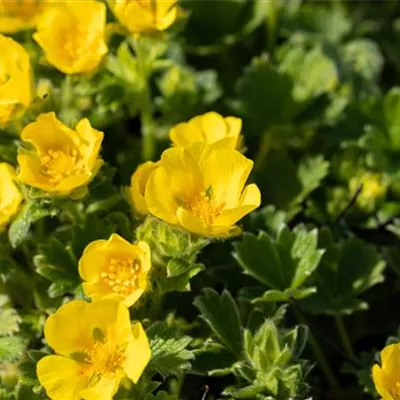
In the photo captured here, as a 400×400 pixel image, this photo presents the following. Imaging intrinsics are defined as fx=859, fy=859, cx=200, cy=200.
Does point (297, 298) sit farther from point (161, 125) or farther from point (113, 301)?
point (161, 125)

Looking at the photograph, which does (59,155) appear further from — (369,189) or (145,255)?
(369,189)

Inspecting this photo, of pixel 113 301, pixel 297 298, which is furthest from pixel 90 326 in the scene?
pixel 297 298

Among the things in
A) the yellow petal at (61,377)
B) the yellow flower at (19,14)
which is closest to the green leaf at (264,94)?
the yellow flower at (19,14)

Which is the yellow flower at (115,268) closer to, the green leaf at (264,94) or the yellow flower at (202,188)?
the yellow flower at (202,188)

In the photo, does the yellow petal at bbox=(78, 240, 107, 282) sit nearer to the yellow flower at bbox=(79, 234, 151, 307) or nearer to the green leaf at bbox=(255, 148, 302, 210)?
the yellow flower at bbox=(79, 234, 151, 307)

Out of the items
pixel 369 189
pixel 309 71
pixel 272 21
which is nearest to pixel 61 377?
pixel 369 189

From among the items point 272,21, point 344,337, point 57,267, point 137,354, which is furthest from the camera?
point 272,21

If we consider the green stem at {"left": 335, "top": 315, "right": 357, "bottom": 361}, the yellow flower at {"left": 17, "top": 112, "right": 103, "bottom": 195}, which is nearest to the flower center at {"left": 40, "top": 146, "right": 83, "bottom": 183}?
the yellow flower at {"left": 17, "top": 112, "right": 103, "bottom": 195}
